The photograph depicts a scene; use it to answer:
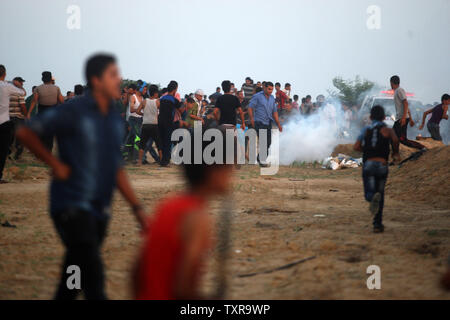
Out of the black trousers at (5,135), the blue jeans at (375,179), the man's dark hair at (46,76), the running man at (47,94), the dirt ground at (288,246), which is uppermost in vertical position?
the man's dark hair at (46,76)

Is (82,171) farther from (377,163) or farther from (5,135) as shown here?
(5,135)

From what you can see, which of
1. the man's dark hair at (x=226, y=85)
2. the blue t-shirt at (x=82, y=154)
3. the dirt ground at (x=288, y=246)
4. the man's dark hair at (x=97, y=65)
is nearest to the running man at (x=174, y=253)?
the blue t-shirt at (x=82, y=154)

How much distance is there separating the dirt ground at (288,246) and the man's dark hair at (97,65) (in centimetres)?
76

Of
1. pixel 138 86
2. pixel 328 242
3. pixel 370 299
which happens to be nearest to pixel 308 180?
pixel 138 86

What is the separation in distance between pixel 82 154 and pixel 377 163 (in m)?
4.22

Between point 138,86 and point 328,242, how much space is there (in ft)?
34.6

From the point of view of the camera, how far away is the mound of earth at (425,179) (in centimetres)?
966

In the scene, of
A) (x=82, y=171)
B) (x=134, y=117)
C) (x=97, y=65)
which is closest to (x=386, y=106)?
(x=134, y=117)

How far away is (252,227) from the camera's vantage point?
7.04 metres

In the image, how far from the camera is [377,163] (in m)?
6.39

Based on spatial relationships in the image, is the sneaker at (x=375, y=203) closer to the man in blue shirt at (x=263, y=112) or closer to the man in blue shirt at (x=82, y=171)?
the man in blue shirt at (x=82, y=171)

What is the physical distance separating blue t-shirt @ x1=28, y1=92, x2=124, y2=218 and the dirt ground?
0.47 meters

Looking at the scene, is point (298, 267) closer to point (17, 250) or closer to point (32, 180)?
point (17, 250)

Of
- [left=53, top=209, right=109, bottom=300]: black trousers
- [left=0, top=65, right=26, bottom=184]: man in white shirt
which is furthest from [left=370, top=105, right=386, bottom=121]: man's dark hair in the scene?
[left=0, top=65, right=26, bottom=184]: man in white shirt
